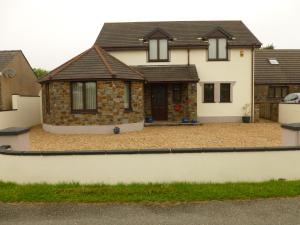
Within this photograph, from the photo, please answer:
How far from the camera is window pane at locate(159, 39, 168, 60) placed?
20.0 meters

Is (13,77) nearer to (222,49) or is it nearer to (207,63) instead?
(207,63)

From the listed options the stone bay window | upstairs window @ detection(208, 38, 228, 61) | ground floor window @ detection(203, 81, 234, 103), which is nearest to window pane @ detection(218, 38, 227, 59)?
upstairs window @ detection(208, 38, 228, 61)

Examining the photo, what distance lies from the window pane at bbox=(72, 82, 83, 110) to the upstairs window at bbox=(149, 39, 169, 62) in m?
6.23

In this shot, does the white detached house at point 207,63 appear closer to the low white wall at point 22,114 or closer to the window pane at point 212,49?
the window pane at point 212,49

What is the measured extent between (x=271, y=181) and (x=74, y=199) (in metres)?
4.58

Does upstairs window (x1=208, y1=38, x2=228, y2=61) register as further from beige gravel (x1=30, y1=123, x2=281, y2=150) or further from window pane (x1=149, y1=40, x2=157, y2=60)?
beige gravel (x1=30, y1=123, x2=281, y2=150)

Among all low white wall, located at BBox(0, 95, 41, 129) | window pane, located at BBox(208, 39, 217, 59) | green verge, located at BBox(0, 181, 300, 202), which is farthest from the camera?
window pane, located at BBox(208, 39, 217, 59)

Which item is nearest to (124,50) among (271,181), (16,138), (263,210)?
(16,138)

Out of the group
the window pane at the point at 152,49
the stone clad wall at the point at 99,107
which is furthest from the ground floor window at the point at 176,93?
the stone clad wall at the point at 99,107

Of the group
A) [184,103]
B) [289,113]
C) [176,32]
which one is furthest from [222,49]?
[289,113]

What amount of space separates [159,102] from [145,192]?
14170 mm

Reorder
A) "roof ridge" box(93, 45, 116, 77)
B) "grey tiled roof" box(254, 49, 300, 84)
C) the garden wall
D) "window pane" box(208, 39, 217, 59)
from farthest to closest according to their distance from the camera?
"grey tiled roof" box(254, 49, 300, 84)
"window pane" box(208, 39, 217, 59)
"roof ridge" box(93, 45, 116, 77)
the garden wall

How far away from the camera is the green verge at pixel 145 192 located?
5949mm

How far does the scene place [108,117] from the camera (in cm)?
1561
